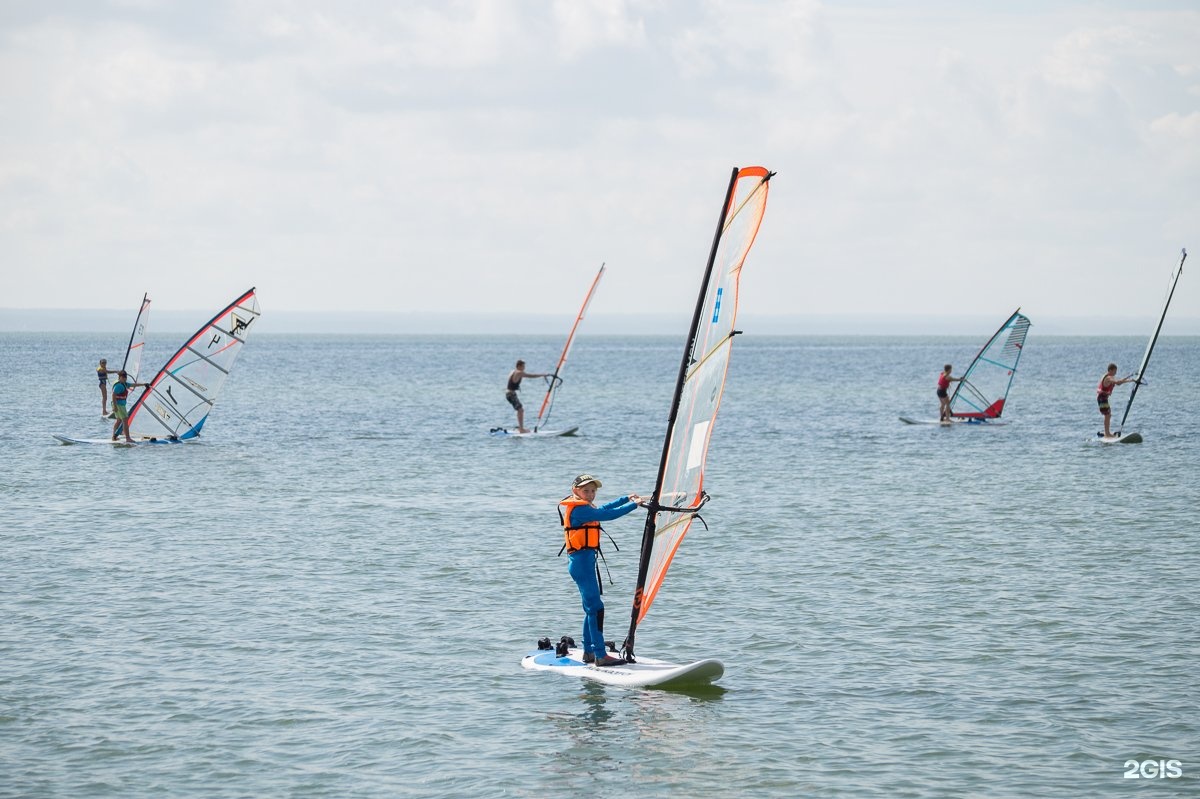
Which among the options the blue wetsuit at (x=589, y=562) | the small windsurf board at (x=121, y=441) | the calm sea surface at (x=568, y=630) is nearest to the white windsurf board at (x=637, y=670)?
the calm sea surface at (x=568, y=630)

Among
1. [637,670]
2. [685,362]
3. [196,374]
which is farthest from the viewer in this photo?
[196,374]

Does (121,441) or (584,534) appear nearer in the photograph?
(584,534)

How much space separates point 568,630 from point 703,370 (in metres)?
5.19

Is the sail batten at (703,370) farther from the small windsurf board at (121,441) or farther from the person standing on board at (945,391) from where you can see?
the person standing on board at (945,391)

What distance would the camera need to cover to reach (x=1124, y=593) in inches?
747

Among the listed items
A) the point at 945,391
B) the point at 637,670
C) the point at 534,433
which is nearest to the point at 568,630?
the point at 637,670

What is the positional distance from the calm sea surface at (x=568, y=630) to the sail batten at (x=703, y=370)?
1.96 m

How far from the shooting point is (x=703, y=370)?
1341cm

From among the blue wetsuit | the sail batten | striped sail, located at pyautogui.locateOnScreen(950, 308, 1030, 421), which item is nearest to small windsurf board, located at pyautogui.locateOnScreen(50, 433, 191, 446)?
striped sail, located at pyautogui.locateOnScreen(950, 308, 1030, 421)

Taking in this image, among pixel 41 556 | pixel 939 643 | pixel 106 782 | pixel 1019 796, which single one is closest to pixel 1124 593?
pixel 939 643

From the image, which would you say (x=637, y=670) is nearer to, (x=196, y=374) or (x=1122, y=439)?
(x=196, y=374)

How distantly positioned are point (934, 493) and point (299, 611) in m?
16.8

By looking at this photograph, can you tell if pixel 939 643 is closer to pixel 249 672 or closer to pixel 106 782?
pixel 249 672

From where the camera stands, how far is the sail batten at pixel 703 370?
42.8ft
